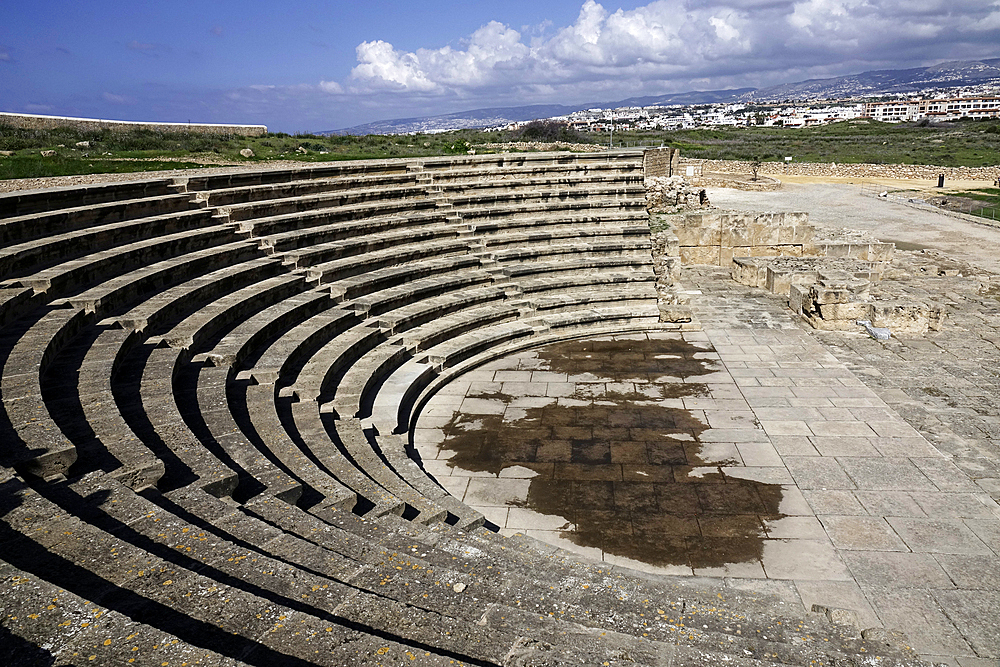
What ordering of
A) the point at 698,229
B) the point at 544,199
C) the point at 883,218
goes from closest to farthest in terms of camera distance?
the point at 544,199
the point at 698,229
the point at 883,218

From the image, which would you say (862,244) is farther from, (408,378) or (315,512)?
(315,512)

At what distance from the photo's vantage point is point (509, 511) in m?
8.00

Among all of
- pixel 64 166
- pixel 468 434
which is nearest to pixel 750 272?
pixel 468 434

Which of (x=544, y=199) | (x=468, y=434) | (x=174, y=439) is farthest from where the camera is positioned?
(x=544, y=199)

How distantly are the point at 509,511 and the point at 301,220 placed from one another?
31.1 feet

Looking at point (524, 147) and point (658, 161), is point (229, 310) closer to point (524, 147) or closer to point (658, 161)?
point (658, 161)

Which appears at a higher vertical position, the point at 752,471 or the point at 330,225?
the point at 330,225

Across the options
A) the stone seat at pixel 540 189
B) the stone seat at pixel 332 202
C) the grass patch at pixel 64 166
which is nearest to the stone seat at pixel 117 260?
the stone seat at pixel 332 202

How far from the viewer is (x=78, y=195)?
39.7 feet

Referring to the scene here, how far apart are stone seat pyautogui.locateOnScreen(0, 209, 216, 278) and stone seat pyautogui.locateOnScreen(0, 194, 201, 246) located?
0.14 m

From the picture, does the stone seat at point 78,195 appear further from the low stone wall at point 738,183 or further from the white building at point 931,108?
the white building at point 931,108

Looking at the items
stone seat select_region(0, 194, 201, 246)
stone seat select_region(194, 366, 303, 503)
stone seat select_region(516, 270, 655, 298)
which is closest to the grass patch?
stone seat select_region(0, 194, 201, 246)

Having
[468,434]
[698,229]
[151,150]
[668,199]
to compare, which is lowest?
[468,434]

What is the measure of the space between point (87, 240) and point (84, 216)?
800mm
